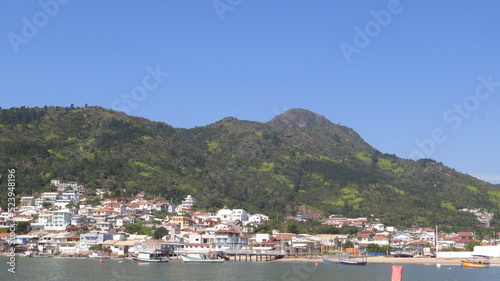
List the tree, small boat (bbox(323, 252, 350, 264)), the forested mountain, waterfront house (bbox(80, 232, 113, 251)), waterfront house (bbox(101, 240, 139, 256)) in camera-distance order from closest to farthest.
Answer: small boat (bbox(323, 252, 350, 264)), waterfront house (bbox(101, 240, 139, 256)), waterfront house (bbox(80, 232, 113, 251)), the tree, the forested mountain

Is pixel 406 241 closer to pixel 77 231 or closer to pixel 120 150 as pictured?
pixel 77 231

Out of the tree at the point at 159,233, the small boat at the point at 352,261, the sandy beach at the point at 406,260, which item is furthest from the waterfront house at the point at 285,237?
the tree at the point at 159,233

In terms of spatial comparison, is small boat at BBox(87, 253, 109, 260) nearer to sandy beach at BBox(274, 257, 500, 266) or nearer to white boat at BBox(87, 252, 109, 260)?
white boat at BBox(87, 252, 109, 260)

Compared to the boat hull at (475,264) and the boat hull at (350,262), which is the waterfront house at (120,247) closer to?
the boat hull at (350,262)

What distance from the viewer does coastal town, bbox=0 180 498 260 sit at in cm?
9338

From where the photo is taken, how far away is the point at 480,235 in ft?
433

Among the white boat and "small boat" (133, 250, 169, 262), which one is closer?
"small boat" (133, 250, 169, 262)

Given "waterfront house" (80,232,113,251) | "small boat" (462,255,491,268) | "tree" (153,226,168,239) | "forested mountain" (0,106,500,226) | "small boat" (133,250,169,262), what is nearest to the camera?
"small boat" (462,255,491,268)

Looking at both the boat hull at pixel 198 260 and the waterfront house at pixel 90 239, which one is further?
the waterfront house at pixel 90 239

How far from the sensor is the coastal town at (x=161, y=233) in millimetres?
93375

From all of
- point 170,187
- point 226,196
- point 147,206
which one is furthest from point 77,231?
point 226,196

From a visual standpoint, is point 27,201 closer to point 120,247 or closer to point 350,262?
point 120,247

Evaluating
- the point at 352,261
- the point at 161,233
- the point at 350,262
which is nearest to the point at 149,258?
the point at 161,233

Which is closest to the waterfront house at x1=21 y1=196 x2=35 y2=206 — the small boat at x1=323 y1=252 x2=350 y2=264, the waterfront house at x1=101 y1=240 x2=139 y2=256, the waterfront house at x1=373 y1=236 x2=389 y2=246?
the waterfront house at x1=101 y1=240 x2=139 y2=256
